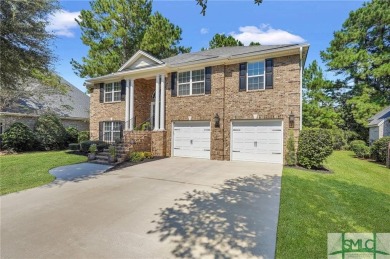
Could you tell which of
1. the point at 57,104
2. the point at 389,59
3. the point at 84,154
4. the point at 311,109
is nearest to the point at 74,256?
the point at 84,154

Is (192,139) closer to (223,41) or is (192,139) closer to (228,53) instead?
(228,53)

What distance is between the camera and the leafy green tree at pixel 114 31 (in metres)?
20.5

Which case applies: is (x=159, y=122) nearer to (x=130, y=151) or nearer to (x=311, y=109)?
(x=130, y=151)

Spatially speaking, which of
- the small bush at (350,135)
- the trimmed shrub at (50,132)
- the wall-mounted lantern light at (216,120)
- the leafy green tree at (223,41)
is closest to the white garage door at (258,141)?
the wall-mounted lantern light at (216,120)

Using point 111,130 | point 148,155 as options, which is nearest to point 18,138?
point 111,130

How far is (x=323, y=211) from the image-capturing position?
4.72 meters

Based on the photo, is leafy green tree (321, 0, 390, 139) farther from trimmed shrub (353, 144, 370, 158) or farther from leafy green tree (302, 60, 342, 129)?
trimmed shrub (353, 144, 370, 158)

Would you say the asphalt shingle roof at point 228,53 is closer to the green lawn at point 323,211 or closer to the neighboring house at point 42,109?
the green lawn at point 323,211

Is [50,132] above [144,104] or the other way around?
Answer: the other way around

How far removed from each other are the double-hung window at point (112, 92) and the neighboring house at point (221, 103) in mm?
803

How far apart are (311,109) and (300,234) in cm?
1998

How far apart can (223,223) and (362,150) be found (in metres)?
15.7

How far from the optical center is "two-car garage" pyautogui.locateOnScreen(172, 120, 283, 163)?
1070 centimetres

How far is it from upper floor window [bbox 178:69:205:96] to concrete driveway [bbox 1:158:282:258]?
6.59 meters
